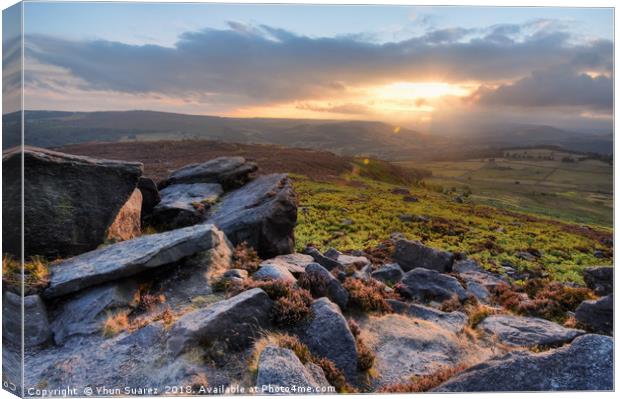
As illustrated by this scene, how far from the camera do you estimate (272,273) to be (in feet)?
38.8

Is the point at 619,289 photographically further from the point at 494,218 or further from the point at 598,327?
the point at 494,218

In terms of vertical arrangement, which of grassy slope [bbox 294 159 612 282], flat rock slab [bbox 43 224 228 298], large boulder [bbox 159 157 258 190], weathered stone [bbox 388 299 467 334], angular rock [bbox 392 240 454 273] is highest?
large boulder [bbox 159 157 258 190]

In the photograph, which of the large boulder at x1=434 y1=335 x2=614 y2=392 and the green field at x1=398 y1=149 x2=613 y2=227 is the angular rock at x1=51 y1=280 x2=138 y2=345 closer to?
Result: the large boulder at x1=434 y1=335 x2=614 y2=392

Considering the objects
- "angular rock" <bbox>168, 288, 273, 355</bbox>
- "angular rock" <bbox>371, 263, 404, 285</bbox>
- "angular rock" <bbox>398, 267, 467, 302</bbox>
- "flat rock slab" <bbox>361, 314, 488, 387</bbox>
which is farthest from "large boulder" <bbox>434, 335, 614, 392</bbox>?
"angular rock" <bbox>371, 263, 404, 285</bbox>

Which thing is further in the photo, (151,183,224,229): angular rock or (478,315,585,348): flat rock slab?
(151,183,224,229): angular rock

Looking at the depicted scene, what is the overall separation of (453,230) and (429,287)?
15.1 m

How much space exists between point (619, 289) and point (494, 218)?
2484 centimetres

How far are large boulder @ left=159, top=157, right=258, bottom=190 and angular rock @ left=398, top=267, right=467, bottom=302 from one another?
29.4ft

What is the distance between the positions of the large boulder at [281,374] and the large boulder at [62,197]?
5.73 metres

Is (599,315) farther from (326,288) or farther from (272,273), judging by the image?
(272,273)

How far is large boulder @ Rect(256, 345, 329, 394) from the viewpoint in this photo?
7.77 meters

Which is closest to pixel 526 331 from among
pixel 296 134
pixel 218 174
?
pixel 218 174

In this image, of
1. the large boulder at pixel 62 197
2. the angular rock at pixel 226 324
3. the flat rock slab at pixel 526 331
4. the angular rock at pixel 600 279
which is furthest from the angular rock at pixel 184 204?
the angular rock at pixel 600 279

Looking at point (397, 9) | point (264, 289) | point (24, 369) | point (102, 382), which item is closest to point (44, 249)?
point (24, 369)
